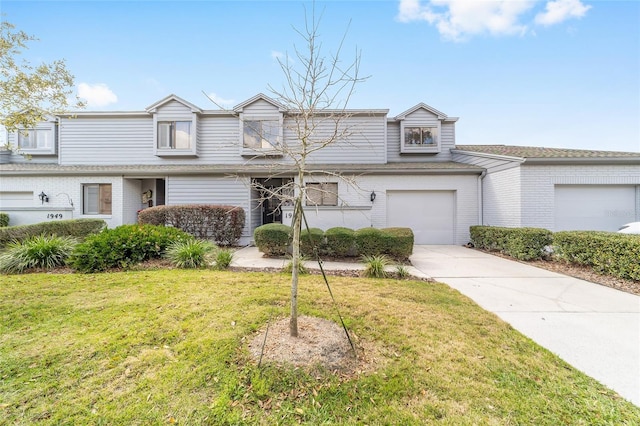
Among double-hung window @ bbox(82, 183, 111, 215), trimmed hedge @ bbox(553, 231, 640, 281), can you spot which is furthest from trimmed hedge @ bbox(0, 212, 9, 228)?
trimmed hedge @ bbox(553, 231, 640, 281)

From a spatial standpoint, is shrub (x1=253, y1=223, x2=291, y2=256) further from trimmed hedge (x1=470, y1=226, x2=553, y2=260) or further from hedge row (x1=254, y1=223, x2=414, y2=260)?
trimmed hedge (x1=470, y1=226, x2=553, y2=260)

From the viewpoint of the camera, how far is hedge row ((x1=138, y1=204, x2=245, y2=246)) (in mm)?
9555

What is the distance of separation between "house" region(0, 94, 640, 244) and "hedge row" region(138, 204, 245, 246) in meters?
1.08

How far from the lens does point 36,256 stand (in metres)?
5.79

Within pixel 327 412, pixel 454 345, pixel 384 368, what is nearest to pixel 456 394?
pixel 384 368

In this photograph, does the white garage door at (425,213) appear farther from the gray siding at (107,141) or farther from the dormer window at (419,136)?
the gray siding at (107,141)

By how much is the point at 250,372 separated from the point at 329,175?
4.94 metres

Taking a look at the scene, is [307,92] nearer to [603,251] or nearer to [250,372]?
[250,372]

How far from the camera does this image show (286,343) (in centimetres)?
267

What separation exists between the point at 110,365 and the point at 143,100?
47.5 feet

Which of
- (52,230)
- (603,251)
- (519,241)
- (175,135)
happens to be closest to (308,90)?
(603,251)

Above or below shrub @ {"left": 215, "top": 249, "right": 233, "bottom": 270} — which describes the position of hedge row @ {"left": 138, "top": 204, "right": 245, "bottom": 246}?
above

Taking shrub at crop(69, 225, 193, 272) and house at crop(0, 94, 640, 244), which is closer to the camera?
shrub at crop(69, 225, 193, 272)

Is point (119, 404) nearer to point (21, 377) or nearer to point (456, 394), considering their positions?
point (21, 377)
